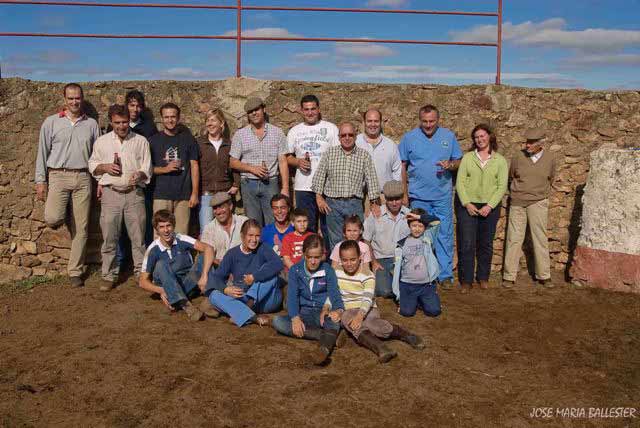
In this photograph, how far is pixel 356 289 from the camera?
450 cm

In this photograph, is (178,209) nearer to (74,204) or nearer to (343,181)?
(74,204)

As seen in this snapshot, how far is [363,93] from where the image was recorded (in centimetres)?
651

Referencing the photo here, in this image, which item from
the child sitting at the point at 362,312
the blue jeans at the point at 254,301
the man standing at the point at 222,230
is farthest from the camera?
the man standing at the point at 222,230

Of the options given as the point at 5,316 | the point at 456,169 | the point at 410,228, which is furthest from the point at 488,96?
the point at 5,316

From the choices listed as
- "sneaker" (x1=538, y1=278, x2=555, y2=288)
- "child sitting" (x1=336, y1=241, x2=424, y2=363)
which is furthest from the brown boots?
"sneaker" (x1=538, y1=278, x2=555, y2=288)

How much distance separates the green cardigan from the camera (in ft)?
18.9

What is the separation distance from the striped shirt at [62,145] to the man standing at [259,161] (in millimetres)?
1569

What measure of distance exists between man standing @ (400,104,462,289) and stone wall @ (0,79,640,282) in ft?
2.20

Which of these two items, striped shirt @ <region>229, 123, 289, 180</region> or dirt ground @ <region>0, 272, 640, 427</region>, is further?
striped shirt @ <region>229, 123, 289, 180</region>

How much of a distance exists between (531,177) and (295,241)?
279 centimetres

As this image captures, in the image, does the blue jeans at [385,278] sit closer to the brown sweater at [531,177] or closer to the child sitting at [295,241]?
the child sitting at [295,241]

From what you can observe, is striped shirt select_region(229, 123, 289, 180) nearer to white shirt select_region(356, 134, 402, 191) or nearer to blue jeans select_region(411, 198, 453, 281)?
white shirt select_region(356, 134, 402, 191)

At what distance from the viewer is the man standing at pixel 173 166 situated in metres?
5.64

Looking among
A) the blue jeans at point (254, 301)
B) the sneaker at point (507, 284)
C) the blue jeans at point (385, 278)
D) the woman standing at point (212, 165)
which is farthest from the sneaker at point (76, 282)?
the sneaker at point (507, 284)
